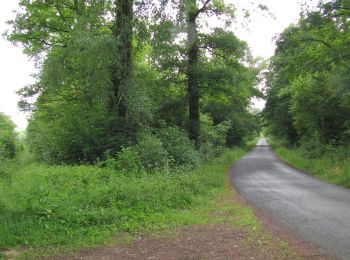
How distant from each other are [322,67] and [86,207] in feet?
65.5

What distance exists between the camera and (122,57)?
56.2 ft

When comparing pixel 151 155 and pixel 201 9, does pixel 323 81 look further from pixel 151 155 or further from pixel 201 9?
pixel 151 155

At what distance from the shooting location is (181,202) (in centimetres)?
1134

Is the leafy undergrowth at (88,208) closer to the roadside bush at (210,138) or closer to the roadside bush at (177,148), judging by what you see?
the roadside bush at (177,148)

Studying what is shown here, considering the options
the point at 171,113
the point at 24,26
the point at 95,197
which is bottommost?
the point at 95,197

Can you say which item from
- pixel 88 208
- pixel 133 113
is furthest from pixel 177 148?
pixel 88 208

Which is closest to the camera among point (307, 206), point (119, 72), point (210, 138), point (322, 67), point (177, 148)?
point (307, 206)

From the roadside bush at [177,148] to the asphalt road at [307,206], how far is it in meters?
2.40

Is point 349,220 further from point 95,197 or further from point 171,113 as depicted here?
point 171,113

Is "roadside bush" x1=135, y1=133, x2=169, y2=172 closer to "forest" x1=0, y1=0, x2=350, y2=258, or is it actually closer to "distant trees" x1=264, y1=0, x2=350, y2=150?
"forest" x1=0, y1=0, x2=350, y2=258

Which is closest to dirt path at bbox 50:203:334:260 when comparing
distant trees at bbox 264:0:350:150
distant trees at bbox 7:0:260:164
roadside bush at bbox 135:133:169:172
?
Result: roadside bush at bbox 135:133:169:172

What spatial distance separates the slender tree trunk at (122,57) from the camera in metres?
16.4

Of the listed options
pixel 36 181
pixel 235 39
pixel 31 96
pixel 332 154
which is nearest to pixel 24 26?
pixel 31 96

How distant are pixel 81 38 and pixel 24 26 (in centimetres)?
1138
